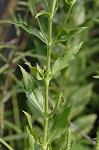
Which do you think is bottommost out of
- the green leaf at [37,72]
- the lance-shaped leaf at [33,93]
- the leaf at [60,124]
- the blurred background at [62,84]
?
the blurred background at [62,84]

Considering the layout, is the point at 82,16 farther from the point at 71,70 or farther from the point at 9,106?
the point at 9,106

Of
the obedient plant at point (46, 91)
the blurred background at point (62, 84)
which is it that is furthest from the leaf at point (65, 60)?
the blurred background at point (62, 84)

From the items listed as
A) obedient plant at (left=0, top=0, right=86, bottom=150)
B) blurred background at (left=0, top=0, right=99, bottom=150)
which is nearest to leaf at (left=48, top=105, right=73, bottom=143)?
obedient plant at (left=0, top=0, right=86, bottom=150)

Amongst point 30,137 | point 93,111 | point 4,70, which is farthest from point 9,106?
point 30,137

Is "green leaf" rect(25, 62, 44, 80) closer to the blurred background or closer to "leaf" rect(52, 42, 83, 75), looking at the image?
"leaf" rect(52, 42, 83, 75)

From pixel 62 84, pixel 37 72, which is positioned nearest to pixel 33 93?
pixel 37 72

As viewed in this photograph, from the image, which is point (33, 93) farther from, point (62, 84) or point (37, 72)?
point (62, 84)

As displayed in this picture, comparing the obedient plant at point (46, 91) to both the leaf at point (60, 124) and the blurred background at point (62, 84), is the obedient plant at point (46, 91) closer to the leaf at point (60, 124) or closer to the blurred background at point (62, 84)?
the leaf at point (60, 124)
